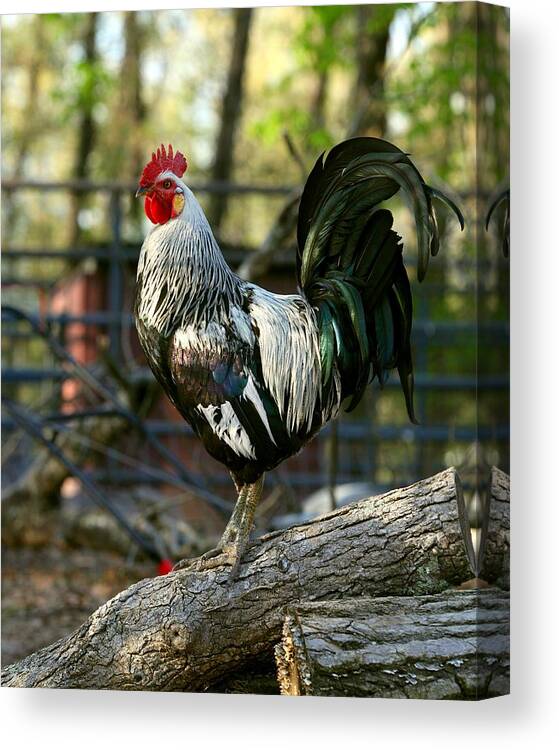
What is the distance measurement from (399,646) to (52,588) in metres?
3.66

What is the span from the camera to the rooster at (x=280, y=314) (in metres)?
3.63

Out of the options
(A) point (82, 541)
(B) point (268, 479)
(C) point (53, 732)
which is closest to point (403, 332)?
(C) point (53, 732)

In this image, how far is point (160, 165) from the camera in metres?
3.63

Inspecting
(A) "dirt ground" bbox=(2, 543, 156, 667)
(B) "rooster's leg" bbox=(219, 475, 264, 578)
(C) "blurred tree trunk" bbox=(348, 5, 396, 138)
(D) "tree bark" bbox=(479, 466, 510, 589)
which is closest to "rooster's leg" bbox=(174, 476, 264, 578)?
(B) "rooster's leg" bbox=(219, 475, 264, 578)

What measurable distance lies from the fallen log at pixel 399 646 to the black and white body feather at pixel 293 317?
21.6 inches

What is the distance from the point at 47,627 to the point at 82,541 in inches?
61.2

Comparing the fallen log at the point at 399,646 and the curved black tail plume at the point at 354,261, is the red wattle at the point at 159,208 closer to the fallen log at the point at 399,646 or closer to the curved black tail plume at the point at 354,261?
the curved black tail plume at the point at 354,261

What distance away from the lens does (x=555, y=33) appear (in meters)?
3.98

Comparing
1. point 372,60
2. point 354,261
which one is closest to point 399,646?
point 354,261

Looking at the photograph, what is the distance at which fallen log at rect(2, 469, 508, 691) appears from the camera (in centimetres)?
372

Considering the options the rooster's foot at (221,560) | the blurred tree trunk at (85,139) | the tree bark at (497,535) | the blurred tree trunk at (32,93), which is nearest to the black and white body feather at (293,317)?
the rooster's foot at (221,560)

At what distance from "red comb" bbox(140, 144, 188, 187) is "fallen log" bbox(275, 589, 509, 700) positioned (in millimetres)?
1476

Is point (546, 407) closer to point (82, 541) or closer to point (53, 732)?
point (53, 732)

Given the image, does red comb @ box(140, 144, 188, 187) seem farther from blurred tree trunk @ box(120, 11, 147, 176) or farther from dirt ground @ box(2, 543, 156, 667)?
blurred tree trunk @ box(120, 11, 147, 176)
